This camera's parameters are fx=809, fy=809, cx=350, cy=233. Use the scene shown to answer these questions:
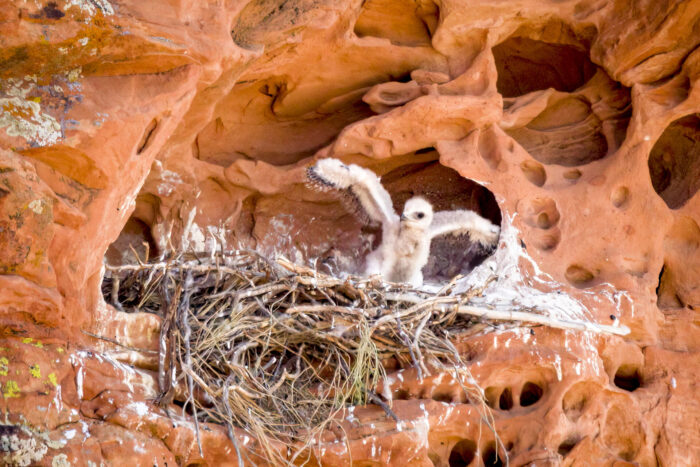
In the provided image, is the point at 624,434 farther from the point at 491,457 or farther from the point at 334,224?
the point at 334,224

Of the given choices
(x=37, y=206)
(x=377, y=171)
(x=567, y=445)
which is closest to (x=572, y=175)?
(x=377, y=171)

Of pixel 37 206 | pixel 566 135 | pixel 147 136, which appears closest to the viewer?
pixel 37 206

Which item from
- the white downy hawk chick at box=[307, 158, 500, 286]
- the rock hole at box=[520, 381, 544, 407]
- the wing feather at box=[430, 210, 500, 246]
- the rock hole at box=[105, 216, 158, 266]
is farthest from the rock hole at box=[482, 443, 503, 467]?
the rock hole at box=[105, 216, 158, 266]

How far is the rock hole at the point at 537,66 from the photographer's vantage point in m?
6.07

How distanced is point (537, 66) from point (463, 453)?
3.23 m

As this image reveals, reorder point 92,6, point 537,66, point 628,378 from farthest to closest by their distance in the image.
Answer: point 537,66
point 628,378
point 92,6

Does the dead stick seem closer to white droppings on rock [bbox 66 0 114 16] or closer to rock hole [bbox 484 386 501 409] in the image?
rock hole [bbox 484 386 501 409]

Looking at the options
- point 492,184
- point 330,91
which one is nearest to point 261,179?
point 330,91

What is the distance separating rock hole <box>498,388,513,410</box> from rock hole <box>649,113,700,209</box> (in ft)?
6.25

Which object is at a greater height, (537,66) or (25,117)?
(537,66)

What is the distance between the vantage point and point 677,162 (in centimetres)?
571

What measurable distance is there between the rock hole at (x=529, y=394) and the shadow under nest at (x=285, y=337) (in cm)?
40

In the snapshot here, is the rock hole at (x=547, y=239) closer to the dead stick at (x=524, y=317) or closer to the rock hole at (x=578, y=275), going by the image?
the rock hole at (x=578, y=275)

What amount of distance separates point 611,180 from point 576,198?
26 cm
